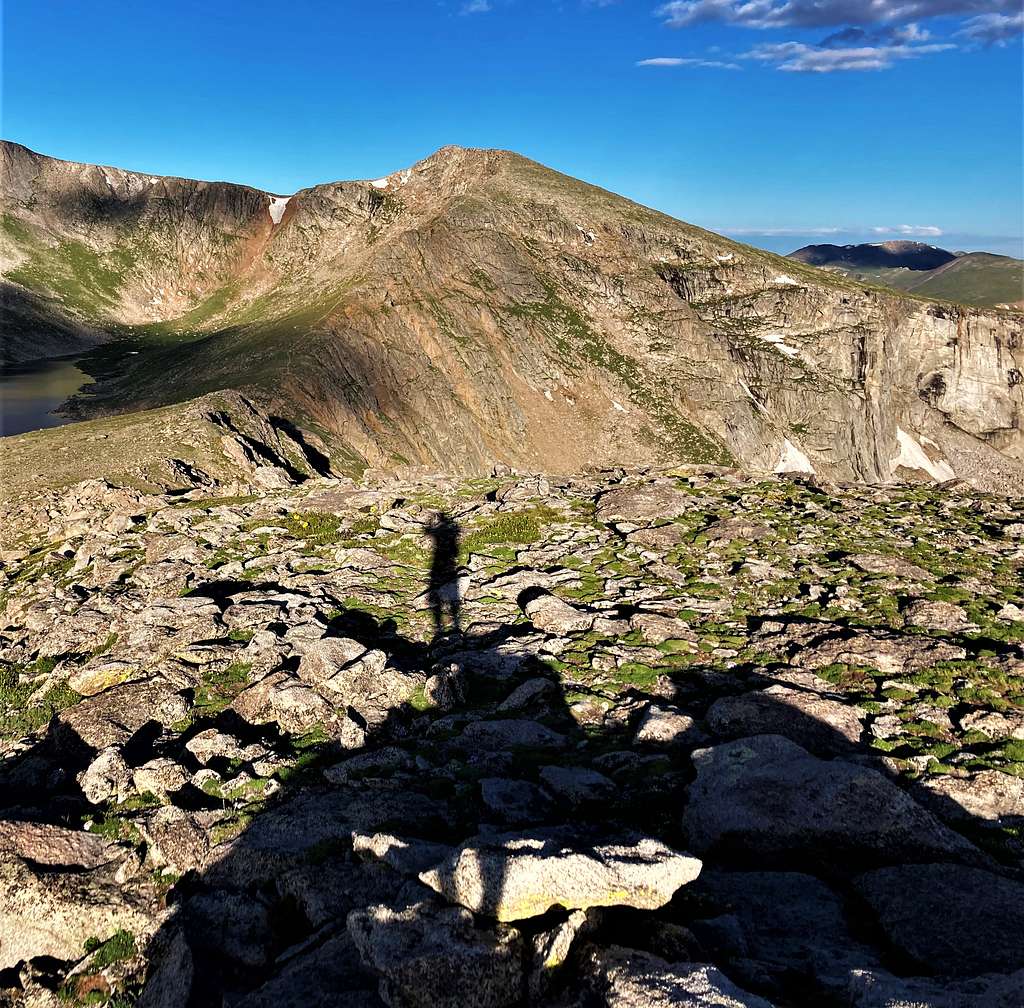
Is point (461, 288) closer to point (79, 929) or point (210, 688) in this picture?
point (210, 688)

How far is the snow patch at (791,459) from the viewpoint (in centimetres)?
13538

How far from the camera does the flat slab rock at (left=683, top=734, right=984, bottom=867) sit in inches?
482

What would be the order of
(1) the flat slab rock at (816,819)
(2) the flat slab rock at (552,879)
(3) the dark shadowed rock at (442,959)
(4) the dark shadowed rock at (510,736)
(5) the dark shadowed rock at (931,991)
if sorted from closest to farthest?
(5) the dark shadowed rock at (931,991) → (3) the dark shadowed rock at (442,959) → (2) the flat slab rock at (552,879) → (1) the flat slab rock at (816,819) → (4) the dark shadowed rock at (510,736)

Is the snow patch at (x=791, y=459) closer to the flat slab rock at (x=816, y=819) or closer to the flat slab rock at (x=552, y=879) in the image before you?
the flat slab rock at (x=816, y=819)

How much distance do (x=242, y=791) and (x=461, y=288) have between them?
12778 cm

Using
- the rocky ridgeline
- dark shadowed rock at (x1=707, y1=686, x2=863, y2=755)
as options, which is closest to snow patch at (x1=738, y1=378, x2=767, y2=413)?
the rocky ridgeline

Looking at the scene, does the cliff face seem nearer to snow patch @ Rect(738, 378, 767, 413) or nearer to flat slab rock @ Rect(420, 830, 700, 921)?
snow patch @ Rect(738, 378, 767, 413)

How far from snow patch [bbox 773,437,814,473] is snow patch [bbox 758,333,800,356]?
19.1 m

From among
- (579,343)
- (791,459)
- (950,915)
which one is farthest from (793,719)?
(791,459)

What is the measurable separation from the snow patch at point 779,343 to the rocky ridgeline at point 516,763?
121714mm

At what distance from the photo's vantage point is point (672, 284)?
491 feet

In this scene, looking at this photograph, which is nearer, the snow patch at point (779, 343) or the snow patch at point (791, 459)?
the snow patch at point (791, 459)

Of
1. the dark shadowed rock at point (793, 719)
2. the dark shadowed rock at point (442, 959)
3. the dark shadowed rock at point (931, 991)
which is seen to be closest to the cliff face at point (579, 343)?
the dark shadowed rock at point (793, 719)

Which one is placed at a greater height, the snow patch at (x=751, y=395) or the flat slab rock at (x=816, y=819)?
the snow patch at (x=751, y=395)
